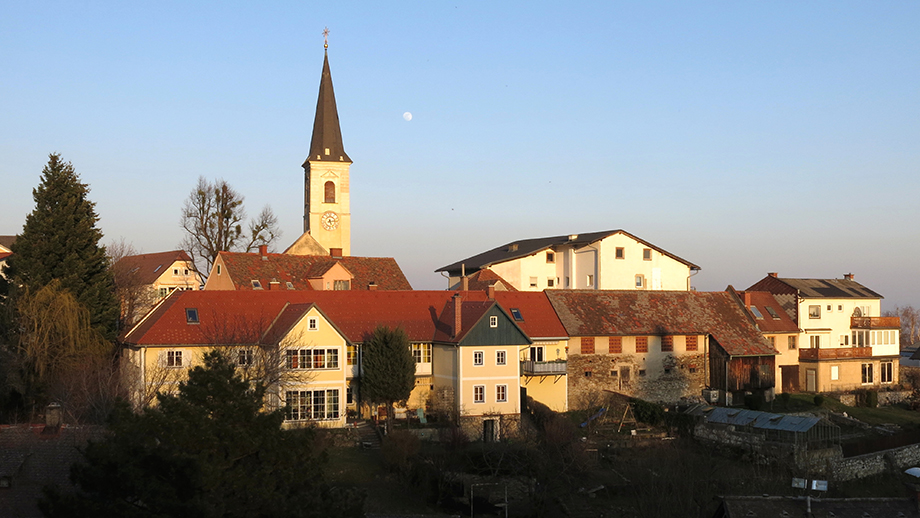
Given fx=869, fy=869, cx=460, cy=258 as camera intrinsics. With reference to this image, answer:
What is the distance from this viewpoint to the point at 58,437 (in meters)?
25.2

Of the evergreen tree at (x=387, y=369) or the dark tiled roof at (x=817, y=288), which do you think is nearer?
the evergreen tree at (x=387, y=369)

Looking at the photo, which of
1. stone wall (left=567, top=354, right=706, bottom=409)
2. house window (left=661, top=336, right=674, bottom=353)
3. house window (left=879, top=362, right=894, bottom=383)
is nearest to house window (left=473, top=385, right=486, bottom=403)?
stone wall (left=567, top=354, right=706, bottom=409)

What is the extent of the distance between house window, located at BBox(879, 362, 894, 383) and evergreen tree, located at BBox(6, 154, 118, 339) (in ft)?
157

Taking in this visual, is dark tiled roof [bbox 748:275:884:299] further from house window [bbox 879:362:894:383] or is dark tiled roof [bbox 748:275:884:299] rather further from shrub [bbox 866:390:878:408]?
shrub [bbox 866:390:878:408]

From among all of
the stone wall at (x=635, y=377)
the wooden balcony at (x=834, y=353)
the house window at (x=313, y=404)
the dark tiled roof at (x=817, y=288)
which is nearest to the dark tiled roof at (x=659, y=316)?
the stone wall at (x=635, y=377)

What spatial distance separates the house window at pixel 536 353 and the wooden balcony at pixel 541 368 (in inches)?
43.5

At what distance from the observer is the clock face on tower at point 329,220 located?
67.1 m

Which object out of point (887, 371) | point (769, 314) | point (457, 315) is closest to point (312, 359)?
point (457, 315)

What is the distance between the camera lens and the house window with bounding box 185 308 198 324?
39781 mm

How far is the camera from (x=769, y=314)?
5472cm

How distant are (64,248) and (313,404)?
13.2m

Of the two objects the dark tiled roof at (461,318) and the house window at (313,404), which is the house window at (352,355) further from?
the dark tiled roof at (461,318)

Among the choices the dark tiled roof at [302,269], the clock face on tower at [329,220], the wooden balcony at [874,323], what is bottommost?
the wooden balcony at [874,323]

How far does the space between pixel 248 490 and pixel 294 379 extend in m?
18.2
